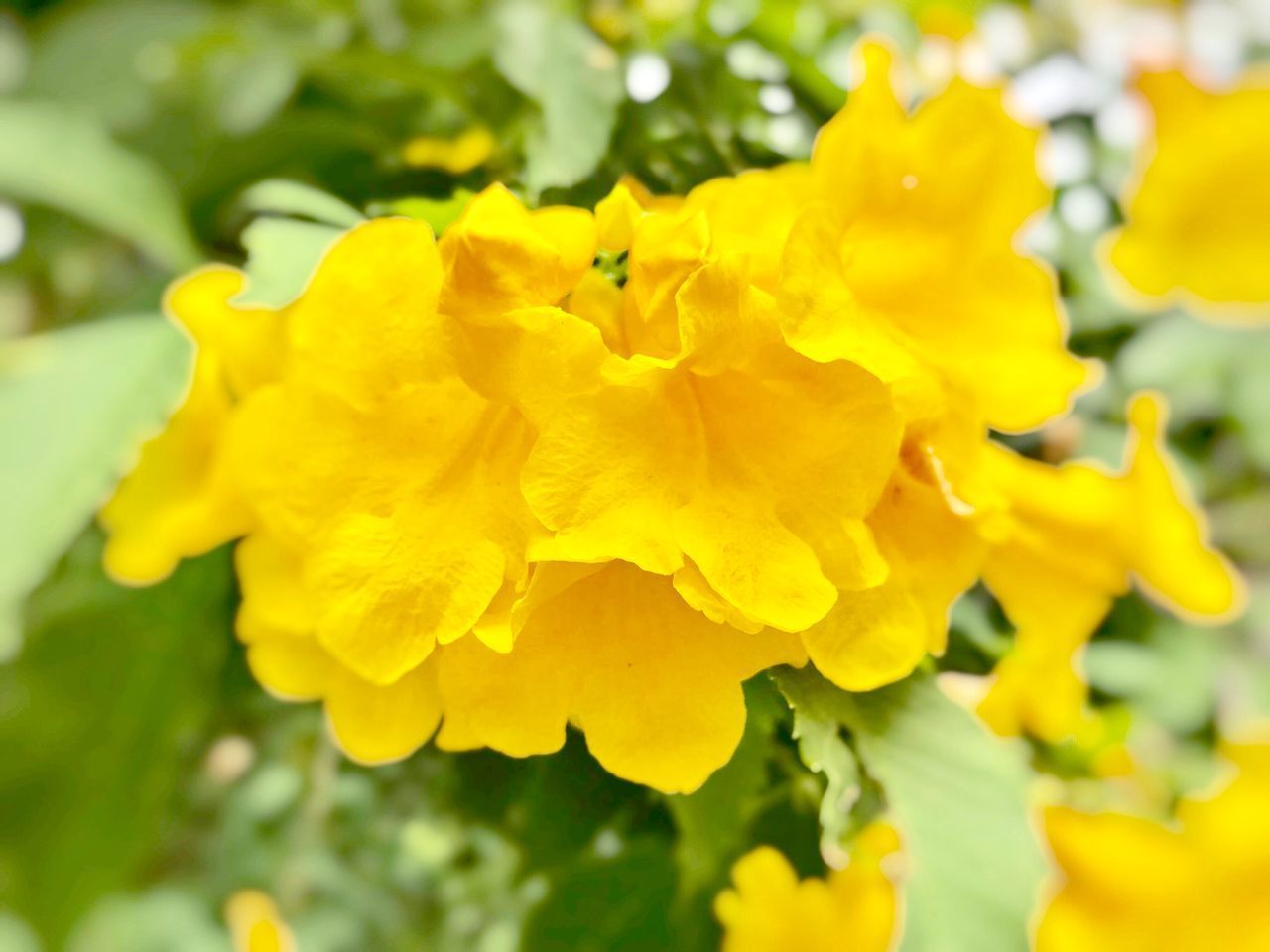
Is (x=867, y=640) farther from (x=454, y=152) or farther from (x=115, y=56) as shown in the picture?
(x=115, y=56)

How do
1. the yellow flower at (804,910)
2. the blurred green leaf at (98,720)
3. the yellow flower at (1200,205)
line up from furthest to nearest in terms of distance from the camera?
the yellow flower at (1200,205) < the blurred green leaf at (98,720) < the yellow flower at (804,910)

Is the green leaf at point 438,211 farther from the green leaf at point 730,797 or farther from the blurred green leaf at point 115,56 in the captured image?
the blurred green leaf at point 115,56

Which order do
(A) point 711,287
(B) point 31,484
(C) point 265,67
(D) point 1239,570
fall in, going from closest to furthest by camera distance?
(A) point 711,287 < (B) point 31,484 < (C) point 265,67 < (D) point 1239,570

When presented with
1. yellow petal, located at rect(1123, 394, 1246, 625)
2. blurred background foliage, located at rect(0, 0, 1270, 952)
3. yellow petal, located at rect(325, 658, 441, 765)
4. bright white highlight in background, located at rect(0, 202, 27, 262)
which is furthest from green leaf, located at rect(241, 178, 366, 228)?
bright white highlight in background, located at rect(0, 202, 27, 262)

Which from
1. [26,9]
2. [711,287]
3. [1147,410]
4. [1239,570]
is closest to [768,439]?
[711,287]

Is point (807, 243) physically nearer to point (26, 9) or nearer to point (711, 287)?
point (711, 287)

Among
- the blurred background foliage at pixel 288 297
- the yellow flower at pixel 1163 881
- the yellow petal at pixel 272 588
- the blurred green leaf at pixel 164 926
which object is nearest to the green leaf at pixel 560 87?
the blurred background foliage at pixel 288 297
